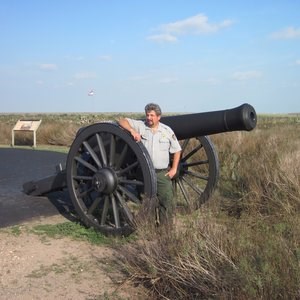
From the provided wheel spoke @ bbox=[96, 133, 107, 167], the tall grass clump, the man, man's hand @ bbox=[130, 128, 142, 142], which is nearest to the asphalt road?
wheel spoke @ bbox=[96, 133, 107, 167]

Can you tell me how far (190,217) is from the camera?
461cm

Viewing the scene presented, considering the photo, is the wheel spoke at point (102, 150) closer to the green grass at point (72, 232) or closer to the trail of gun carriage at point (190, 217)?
the trail of gun carriage at point (190, 217)

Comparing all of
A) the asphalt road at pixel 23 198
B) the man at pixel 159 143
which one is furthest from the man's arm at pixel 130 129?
the asphalt road at pixel 23 198

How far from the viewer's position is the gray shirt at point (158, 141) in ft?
19.2

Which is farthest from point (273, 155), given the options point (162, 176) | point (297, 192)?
point (162, 176)

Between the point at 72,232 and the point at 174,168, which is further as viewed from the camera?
the point at 72,232

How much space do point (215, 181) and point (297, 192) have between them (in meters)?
1.44

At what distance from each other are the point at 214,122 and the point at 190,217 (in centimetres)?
168

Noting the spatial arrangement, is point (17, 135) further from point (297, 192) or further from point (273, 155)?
point (297, 192)

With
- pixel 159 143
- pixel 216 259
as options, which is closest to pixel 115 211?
pixel 159 143

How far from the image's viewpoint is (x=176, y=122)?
251 inches

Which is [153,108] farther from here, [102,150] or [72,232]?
[72,232]

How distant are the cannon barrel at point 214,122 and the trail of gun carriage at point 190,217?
13 mm

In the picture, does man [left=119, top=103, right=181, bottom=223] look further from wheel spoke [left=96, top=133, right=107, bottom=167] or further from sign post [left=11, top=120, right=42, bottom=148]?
sign post [left=11, top=120, right=42, bottom=148]
